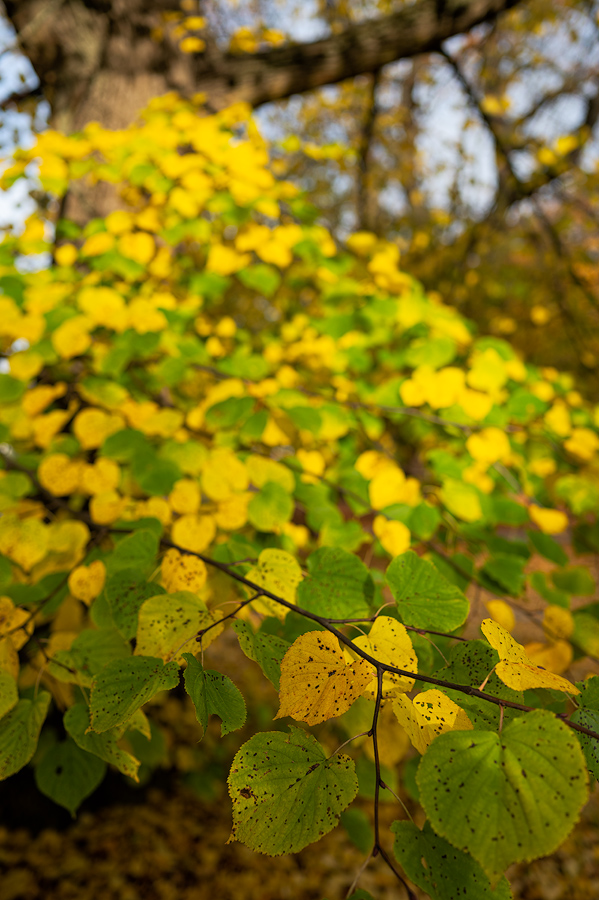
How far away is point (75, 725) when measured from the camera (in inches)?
27.2

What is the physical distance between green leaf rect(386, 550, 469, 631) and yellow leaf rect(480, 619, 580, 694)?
9cm

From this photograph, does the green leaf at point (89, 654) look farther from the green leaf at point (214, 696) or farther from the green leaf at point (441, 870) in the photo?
the green leaf at point (441, 870)

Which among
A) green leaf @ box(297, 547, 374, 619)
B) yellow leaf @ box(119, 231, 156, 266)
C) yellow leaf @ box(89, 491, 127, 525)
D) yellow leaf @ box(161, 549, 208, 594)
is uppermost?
yellow leaf @ box(119, 231, 156, 266)

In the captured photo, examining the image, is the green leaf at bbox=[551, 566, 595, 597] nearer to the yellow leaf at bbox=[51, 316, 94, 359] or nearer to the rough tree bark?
the yellow leaf at bbox=[51, 316, 94, 359]

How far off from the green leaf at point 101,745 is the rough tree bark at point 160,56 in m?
2.89

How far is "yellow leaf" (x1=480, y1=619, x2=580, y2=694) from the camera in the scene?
0.52m

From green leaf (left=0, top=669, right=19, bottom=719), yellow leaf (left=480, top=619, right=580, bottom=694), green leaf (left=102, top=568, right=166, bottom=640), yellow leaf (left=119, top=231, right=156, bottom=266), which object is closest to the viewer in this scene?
yellow leaf (left=480, top=619, right=580, bottom=694)

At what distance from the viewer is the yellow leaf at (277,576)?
2.53 feet

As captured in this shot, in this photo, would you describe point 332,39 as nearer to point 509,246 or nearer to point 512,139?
point 512,139

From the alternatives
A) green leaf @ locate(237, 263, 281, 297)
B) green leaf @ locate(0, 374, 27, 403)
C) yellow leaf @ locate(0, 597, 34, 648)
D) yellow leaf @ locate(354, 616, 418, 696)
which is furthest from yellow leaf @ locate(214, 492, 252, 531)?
green leaf @ locate(237, 263, 281, 297)

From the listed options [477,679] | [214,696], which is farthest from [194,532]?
[477,679]

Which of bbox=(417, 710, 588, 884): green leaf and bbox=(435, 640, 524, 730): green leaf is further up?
bbox=(417, 710, 588, 884): green leaf

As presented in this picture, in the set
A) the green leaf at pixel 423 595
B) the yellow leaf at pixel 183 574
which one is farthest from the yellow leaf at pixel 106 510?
the green leaf at pixel 423 595

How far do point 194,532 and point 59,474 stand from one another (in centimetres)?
43
